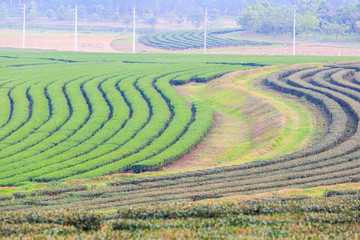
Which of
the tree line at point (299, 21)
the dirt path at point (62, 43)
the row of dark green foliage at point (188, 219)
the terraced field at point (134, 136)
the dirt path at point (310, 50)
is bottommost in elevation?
the row of dark green foliage at point (188, 219)

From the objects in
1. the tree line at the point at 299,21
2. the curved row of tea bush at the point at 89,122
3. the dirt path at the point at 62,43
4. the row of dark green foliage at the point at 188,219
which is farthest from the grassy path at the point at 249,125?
the tree line at the point at 299,21

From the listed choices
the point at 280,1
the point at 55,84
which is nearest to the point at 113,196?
the point at 55,84

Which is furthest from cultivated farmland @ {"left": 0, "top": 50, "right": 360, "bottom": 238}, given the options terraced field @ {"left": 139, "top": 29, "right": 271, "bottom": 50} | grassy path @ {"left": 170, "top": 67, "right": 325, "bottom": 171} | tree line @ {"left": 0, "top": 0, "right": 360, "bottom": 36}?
tree line @ {"left": 0, "top": 0, "right": 360, "bottom": 36}

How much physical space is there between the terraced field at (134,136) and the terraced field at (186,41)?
47.2 meters

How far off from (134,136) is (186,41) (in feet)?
264

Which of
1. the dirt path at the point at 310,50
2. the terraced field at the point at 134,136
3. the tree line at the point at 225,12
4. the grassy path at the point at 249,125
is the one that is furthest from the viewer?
the tree line at the point at 225,12

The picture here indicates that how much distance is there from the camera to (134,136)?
3378cm

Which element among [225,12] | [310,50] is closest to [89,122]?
[310,50]

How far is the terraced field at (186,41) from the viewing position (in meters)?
105

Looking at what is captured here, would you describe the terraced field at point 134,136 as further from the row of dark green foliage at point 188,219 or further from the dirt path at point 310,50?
the dirt path at point 310,50

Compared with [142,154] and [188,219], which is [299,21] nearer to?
[142,154]

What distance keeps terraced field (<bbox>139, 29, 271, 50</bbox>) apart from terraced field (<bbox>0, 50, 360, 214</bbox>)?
4721cm

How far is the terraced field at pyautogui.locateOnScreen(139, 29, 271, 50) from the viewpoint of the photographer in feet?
345

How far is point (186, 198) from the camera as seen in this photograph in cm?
1983
